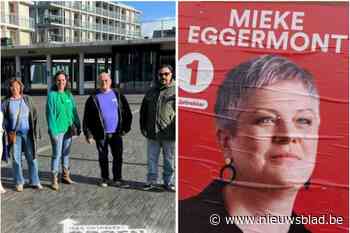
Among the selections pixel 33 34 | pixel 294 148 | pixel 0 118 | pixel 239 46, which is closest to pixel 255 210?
pixel 294 148

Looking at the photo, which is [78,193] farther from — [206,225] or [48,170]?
[206,225]

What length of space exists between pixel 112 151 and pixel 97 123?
0.41m

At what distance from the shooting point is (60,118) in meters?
4.98

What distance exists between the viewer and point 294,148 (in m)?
3.20

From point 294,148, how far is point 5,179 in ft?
Answer: 12.9

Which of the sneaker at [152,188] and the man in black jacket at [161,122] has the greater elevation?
the man in black jacket at [161,122]

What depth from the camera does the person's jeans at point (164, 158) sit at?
15.9 ft

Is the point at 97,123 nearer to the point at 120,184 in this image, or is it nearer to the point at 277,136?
the point at 120,184

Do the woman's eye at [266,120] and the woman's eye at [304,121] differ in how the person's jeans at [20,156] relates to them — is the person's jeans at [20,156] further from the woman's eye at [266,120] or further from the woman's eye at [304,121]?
the woman's eye at [304,121]

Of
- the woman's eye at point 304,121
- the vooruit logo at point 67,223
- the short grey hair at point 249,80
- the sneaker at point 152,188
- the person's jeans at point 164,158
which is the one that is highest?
the short grey hair at point 249,80

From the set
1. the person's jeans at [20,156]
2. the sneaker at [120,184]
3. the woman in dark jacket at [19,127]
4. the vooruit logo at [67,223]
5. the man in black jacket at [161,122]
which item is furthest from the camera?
the sneaker at [120,184]

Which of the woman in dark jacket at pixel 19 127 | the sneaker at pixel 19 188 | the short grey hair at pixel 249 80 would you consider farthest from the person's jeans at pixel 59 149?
the short grey hair at pixel 249 80

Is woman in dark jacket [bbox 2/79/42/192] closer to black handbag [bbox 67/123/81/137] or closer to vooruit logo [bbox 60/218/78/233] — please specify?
black handbag [bbox 67/123/81/137]

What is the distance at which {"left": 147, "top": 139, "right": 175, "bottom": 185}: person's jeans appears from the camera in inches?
191
